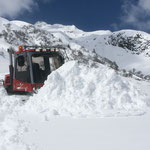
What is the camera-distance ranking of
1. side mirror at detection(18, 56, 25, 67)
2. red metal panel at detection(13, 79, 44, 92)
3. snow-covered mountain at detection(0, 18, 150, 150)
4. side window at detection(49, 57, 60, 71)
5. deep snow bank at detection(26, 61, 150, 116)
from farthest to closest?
side window at detection(49, 57, 60, 71) < side mirror at detection(18, 56, 25, 67) < red metal panel at detection(13, 79, 44, 92) < deep snow bank at detection(26, 61, 150, 116) < snow-covered mountain at detection(0, 18, 150, 150)

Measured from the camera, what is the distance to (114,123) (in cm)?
412

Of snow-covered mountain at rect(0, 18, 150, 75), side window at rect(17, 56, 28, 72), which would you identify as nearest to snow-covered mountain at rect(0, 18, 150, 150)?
side window at rect(17, 56, 28, 72)

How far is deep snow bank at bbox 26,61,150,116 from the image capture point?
5.04 m

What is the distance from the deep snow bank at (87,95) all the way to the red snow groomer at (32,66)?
1278 mm

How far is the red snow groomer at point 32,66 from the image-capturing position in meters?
7.11

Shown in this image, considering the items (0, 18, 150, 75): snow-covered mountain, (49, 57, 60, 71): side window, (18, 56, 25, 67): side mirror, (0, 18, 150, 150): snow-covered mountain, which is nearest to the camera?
(0, 18, 150, 150): snow-covered mountain

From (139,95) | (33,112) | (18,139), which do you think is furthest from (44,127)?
(139,95)

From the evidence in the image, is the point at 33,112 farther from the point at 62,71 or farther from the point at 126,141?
the point at 126,141

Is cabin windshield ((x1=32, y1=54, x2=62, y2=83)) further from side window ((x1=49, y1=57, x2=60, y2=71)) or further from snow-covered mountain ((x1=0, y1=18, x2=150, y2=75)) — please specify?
snow-covered mountain ((x1=0, y1=18, x2=150, y2=75))

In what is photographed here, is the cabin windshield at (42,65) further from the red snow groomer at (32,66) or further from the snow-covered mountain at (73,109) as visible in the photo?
the snow-covered mountain at (73,109)

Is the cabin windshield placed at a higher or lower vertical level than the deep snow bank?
higher

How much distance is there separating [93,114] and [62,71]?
2000mm

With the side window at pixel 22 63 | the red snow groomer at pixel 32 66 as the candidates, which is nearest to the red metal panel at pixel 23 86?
the red snow groomer at pixel 32 66

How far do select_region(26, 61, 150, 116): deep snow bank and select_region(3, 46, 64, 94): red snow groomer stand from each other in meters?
1.28
